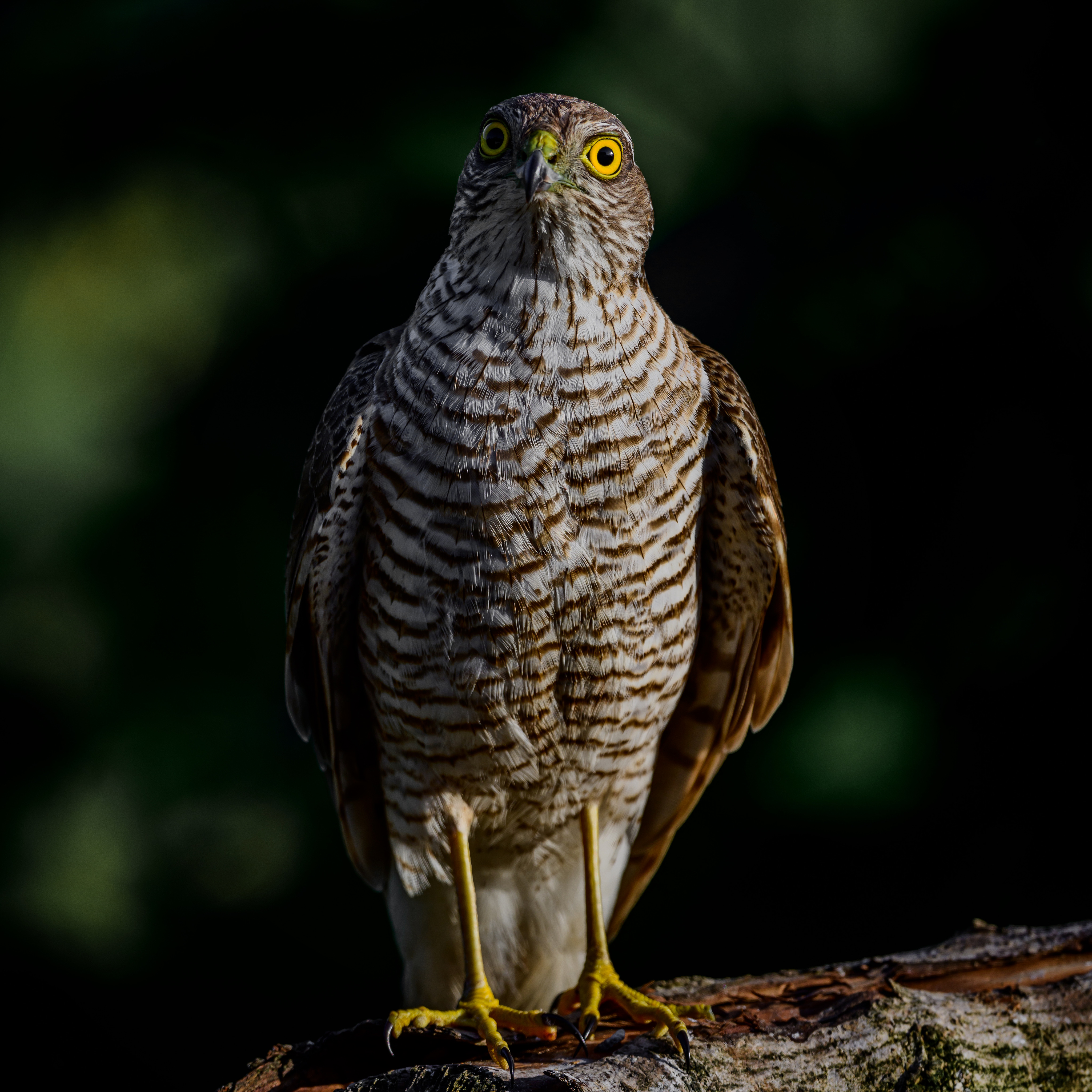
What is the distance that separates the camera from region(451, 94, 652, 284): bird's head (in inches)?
91.6

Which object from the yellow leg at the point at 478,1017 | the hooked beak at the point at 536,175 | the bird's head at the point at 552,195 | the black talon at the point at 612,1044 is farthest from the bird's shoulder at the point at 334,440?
the black talon at the point at 612,1044

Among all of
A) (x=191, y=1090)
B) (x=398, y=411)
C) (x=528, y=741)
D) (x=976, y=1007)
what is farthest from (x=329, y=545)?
(x=191, y=1090)

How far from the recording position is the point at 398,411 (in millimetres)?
2436

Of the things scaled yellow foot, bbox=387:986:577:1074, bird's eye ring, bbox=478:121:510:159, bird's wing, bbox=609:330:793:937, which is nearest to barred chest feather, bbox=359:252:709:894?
bird's wing, bbox=609:330:793:937

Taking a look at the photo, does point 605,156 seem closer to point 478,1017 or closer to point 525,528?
point 525,528

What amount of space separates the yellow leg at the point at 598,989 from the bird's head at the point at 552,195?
1317 mm

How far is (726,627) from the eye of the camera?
2824mm

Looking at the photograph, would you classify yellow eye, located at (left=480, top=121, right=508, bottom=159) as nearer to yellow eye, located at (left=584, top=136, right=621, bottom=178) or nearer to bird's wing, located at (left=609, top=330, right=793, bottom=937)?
yellow eye, located at (left=584, top=136, right=621, bottom=178)

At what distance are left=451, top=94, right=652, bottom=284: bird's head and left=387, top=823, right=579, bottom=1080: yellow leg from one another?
147cm

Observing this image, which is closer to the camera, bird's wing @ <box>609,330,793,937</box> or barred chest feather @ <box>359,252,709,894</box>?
barred chest feather @ <box>359,252,709,894</box>

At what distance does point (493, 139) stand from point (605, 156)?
9.8 inches

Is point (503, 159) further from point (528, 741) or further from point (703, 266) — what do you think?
point (703, 266)

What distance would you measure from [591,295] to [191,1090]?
3.21 metres

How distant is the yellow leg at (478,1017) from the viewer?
2.27 metres
